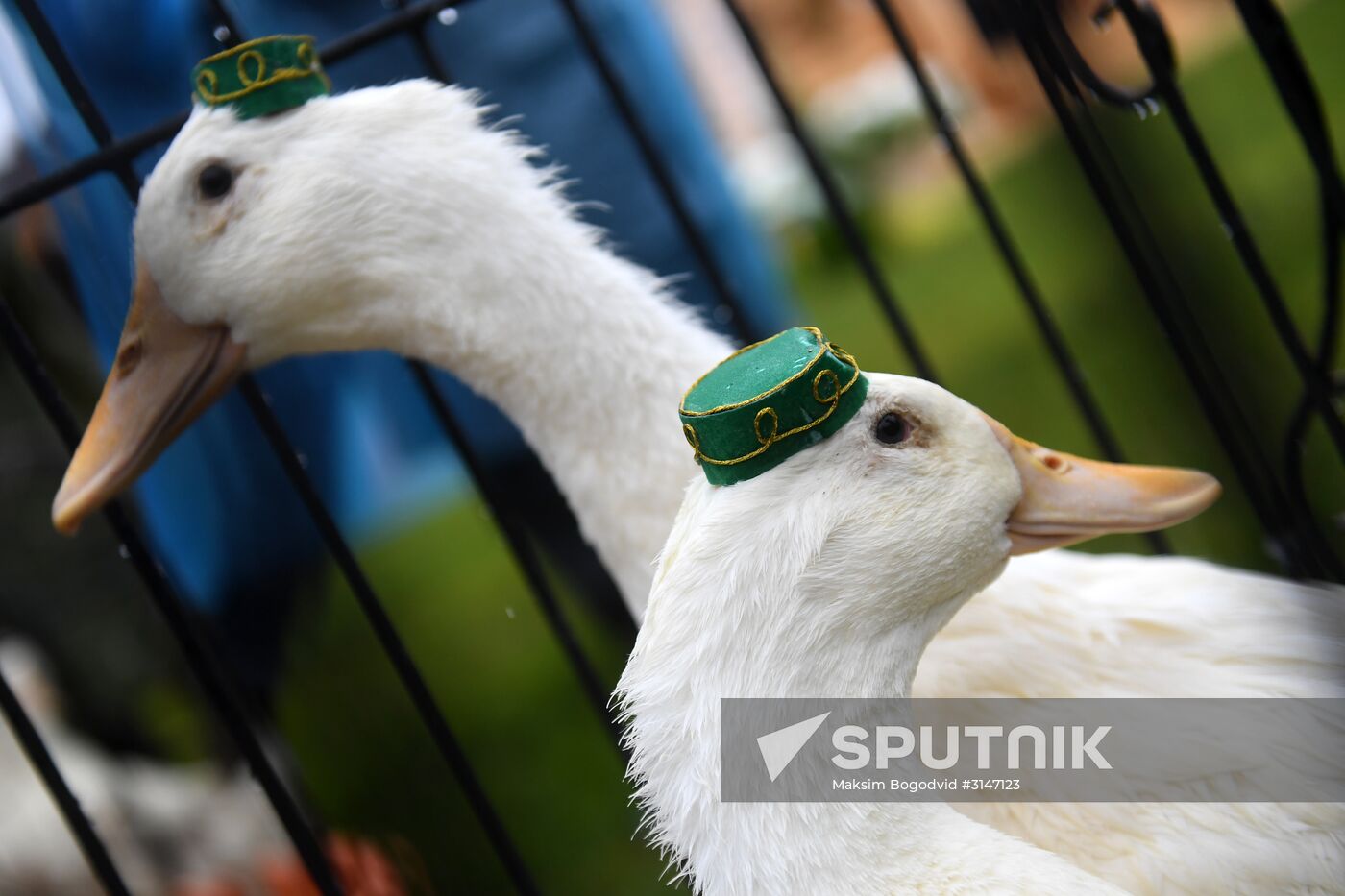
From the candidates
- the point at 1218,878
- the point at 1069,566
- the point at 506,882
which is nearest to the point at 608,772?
the point at 506,882

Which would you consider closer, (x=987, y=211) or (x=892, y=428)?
(x=892, y=428)

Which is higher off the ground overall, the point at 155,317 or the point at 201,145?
the point at 201,145

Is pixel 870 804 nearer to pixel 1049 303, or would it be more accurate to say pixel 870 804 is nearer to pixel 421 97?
pixel 421 97

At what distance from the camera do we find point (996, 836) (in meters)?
0.85

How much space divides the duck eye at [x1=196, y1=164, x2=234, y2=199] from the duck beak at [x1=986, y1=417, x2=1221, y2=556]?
0.80 meters

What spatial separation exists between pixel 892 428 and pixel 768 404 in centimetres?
13

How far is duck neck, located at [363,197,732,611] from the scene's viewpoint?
1.23 m

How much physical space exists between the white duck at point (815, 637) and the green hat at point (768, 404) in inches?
0.4

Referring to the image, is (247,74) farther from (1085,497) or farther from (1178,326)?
(1178,326)

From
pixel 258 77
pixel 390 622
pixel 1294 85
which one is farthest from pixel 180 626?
pixel 1294 85

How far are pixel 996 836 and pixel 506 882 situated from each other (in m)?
1.83

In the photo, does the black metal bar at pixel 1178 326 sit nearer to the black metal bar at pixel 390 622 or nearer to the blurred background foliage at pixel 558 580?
the blurred background foliage at pixel 558 580

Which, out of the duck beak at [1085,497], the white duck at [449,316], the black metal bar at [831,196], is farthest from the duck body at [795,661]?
the black metal bar at [831,196]

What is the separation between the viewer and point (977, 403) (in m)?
3.23
